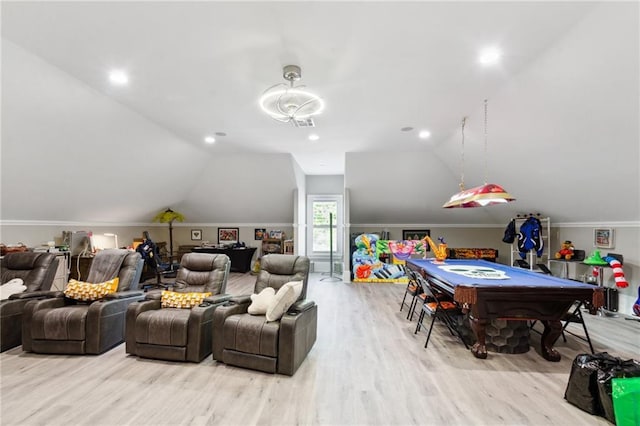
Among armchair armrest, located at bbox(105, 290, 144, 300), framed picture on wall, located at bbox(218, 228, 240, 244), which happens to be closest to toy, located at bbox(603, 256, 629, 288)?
armchair armrest, located at bbox(105, 290, 144, 300)

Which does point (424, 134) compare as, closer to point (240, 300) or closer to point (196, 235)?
point (240, 300)

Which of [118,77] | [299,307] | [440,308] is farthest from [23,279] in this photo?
[440,308]

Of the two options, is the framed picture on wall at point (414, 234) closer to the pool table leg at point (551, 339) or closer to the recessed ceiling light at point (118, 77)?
the pool table leg at point (551, 339)

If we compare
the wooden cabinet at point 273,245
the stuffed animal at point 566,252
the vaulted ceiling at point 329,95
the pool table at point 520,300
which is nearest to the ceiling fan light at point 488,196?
the pool table at point 520,300

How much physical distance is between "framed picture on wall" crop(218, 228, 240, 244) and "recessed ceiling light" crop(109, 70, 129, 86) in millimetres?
5867

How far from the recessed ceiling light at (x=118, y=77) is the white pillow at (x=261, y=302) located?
2.80 metres

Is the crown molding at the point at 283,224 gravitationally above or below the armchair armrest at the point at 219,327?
above

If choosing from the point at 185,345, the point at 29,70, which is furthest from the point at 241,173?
the point at 185,345

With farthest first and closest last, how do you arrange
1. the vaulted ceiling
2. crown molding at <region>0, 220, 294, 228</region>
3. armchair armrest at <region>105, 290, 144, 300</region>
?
crown molding at <region>0, 220, 294, 228</region>
armchair armrest at <region>105, 290, 144, 300</region>
the vaulted ceiling

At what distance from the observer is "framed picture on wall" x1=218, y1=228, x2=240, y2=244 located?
8930 millimetres

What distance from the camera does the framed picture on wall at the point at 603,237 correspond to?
4.88 meters

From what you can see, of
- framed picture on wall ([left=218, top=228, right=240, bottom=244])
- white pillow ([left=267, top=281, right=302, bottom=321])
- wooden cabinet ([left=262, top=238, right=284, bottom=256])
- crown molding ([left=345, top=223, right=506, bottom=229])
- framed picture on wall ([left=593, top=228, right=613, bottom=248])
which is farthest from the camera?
framed picture on wall ([left=218, top=228, right=240, bottom=244])

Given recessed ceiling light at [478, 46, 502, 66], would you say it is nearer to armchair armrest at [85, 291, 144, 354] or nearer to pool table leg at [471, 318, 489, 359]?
pool table leg at [471, 318, 489, 359]

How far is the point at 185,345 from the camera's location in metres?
2.97
